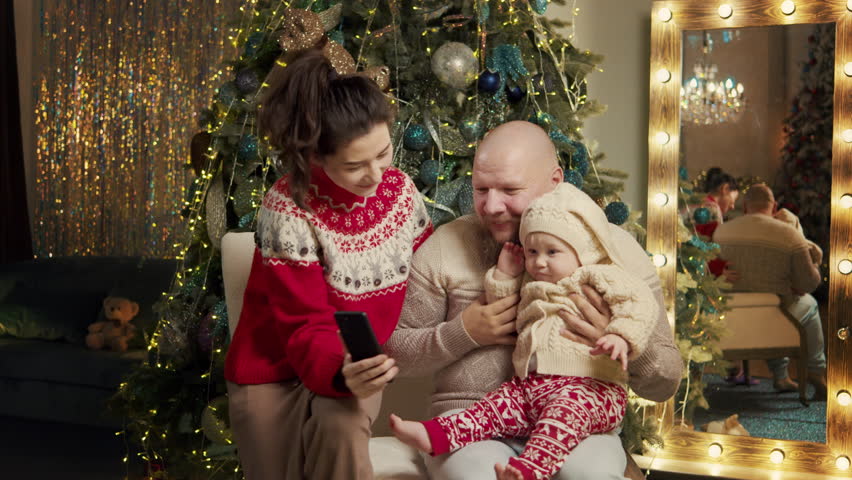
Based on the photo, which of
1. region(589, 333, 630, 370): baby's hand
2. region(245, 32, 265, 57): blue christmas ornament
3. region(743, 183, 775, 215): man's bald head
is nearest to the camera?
region(589, 333, 630, 370): baby's hand

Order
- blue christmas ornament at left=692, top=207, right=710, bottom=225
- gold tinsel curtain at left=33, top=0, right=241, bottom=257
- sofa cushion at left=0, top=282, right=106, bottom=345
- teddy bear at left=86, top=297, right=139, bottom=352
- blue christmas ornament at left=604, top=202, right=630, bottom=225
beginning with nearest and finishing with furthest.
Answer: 1. blue christmas ornament at left=604, top=202, right=630, bottom=225
2. blue christmas ornament at left=692, top=207, right=710, bottom=225
3. teddy bear at left=86, top=297, right=139, bottom=352
4. sofa cushion at left=0, top=282, right=106, bottom=345
5. gold tinsel curtain at left=33, top=0, right=241, bottom=257

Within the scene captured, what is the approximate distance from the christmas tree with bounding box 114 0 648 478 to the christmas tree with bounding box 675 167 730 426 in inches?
24.5

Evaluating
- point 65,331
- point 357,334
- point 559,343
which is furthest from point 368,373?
point 65,331

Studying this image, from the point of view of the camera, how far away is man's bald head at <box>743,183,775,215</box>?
147 inches

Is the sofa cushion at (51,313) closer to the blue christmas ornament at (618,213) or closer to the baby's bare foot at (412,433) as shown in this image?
the blue christmas ornament at (618,213)

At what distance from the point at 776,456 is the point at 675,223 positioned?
1.11 metres

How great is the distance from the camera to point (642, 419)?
12.0 feet

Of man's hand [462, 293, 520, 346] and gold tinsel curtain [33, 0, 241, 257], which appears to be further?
gold tinsel curtain [33, 0, 241, 257]

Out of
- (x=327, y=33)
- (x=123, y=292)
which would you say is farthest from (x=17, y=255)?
(x=327, y=33)

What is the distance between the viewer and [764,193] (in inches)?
147

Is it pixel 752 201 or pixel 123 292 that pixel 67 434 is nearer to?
pixel 123 292

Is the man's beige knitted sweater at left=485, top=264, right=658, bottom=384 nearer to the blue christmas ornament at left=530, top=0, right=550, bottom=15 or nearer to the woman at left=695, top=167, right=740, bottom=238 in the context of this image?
the blue christmas ornament at left=530, top=0, right=550, bottom=15

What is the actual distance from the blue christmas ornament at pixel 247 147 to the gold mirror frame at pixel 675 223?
5.96 feet

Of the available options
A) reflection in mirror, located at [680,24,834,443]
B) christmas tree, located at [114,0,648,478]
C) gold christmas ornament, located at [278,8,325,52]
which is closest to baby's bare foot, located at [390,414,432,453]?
christmas tree, located at [114,0,648,478]
